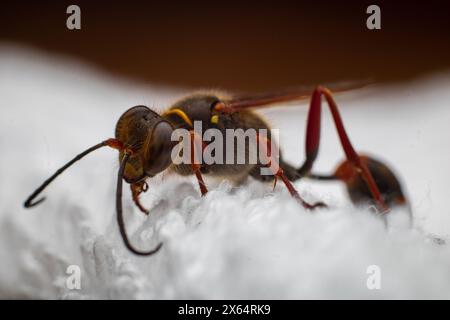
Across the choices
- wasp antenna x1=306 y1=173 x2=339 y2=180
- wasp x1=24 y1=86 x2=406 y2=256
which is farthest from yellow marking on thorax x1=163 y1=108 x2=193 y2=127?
wasp antenna x1=306 y1=173 x2=339 y2=180

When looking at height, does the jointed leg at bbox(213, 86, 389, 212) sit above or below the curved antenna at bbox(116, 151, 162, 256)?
above

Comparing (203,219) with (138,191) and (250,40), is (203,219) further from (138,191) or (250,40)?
(250,40)

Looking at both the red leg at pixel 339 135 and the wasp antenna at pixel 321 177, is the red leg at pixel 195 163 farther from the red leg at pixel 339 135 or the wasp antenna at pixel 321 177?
the wasp antenna at pixel 321 177

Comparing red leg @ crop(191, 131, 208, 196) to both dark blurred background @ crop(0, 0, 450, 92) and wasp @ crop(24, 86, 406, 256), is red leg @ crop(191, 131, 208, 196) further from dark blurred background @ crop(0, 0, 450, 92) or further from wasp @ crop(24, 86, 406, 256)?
dark blurred background @ crop(0, 0, 450, 92)

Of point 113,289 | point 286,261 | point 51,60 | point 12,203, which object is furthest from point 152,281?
point 51,60

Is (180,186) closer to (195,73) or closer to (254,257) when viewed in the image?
(254,257)
